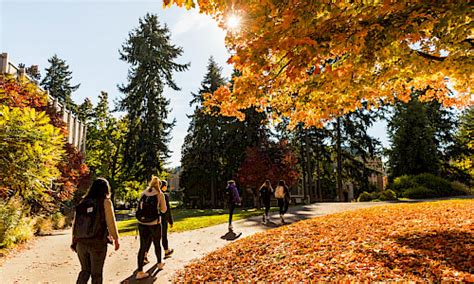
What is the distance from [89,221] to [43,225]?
1234 cm

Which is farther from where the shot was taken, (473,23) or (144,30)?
(144,30)

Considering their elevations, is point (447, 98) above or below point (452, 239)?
above

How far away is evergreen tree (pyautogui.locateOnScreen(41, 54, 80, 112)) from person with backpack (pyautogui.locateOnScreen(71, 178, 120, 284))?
153ft

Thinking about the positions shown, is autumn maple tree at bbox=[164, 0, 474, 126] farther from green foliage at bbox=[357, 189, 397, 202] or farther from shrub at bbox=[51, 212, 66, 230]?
green foliage at bbox=[357, 189, 397, 202]

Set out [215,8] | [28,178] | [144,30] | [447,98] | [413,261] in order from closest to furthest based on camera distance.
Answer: [413,261] → [215,8] → [447,98] → [28,178] → [144,30]

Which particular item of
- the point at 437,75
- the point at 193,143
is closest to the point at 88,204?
the point at 437,75

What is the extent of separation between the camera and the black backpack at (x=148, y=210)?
671cm

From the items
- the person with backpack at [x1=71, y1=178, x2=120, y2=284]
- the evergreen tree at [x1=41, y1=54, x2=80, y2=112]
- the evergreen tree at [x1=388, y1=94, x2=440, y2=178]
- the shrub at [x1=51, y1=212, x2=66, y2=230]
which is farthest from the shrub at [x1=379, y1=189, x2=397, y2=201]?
the evergreen tree at [x1=41, y1=54, x2=80, y2=112]

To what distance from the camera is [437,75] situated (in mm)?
7289

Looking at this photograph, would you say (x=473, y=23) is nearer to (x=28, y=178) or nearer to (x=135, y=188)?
(x=28, y=178)

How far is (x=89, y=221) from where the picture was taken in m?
4.75

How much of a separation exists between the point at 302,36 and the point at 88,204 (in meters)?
4.03

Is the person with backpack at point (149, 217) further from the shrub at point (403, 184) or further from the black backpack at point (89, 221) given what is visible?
the shrub at point (403, 184)

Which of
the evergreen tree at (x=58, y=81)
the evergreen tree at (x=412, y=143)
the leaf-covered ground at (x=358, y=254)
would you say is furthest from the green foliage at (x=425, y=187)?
the evergreen tree at (x=58, y=81)
